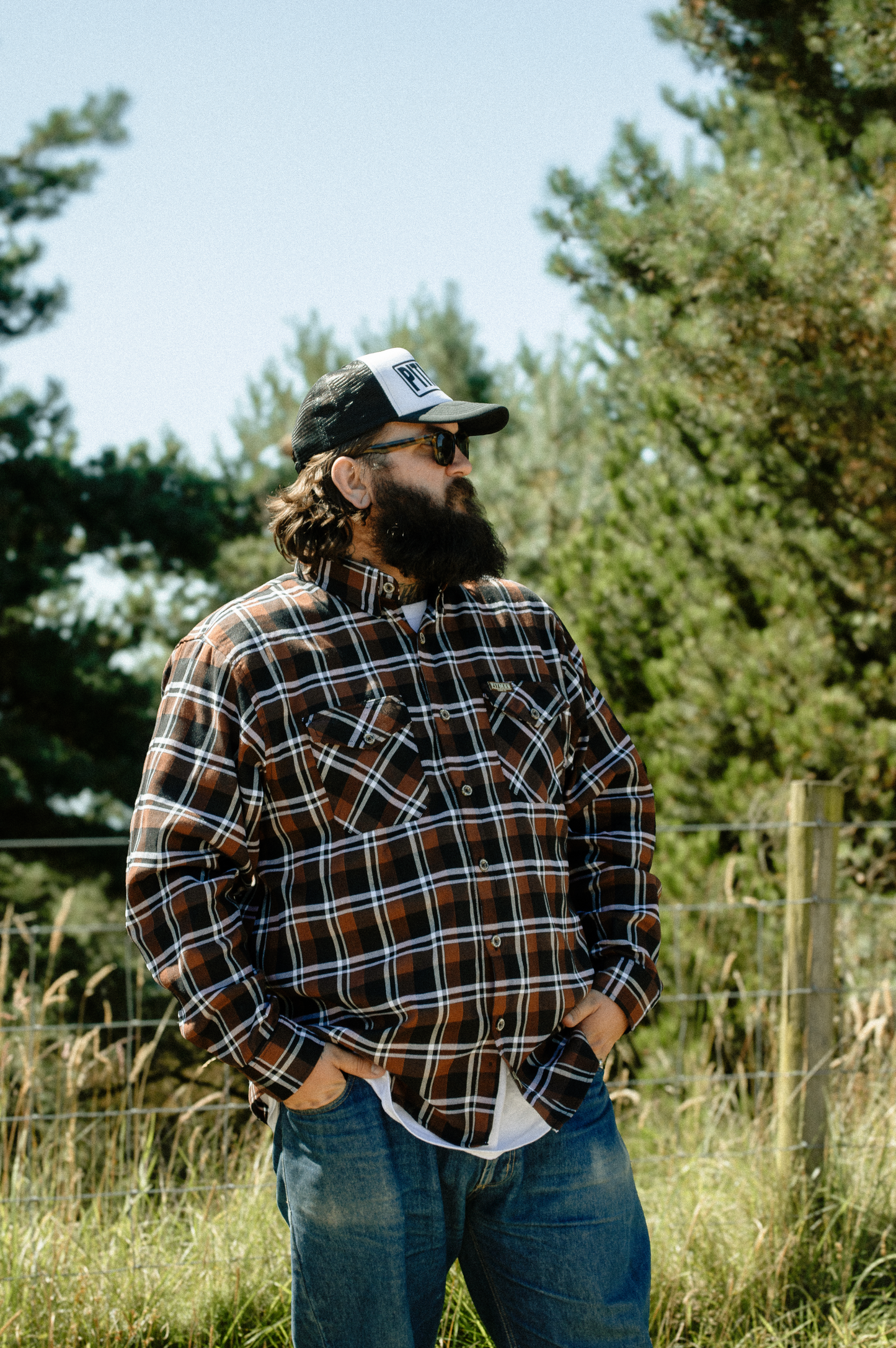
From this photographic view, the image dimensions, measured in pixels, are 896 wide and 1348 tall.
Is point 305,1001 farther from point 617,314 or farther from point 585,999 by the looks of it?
point 617,314

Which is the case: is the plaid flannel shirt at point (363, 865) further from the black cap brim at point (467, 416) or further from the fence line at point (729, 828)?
the fence line at point (729, 828)

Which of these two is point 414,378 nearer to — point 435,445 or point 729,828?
point 435,445

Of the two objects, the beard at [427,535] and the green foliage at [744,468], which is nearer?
the beard at [427,535]

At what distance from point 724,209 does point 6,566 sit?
6727 millimetres

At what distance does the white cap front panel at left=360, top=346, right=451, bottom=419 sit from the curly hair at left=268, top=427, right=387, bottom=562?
0.06 m

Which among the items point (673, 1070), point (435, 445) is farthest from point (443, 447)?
point (673, 1070)

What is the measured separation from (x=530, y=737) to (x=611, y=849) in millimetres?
258

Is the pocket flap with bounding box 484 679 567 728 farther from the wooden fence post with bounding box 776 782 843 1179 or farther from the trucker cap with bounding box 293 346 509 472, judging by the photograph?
the wooden fence post with bounding box 776 782 843 1179

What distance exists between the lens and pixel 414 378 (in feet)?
6.38

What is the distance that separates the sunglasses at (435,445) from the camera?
1.89 m

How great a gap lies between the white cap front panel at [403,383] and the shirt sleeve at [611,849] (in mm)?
473

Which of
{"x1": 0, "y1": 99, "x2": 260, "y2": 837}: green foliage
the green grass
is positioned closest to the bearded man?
the green grass

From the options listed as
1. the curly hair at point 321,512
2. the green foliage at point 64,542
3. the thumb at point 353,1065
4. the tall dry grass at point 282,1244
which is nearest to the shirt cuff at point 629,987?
the thumb at point 353,1065

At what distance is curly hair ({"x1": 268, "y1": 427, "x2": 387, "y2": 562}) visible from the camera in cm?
189
